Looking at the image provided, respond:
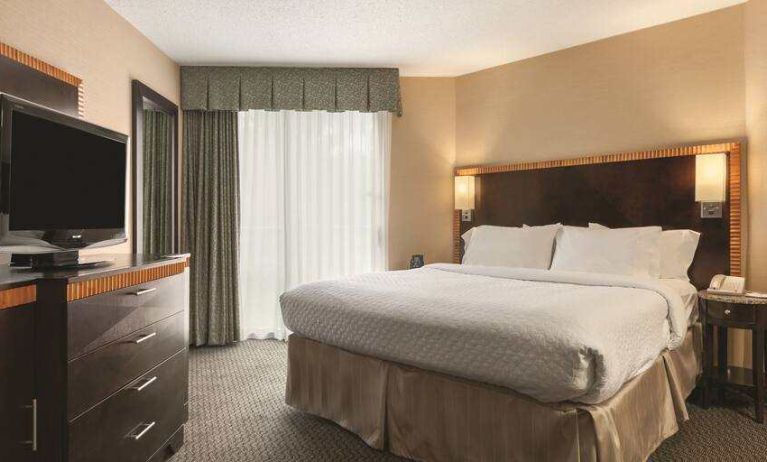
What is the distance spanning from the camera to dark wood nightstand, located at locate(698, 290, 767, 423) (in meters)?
2.70

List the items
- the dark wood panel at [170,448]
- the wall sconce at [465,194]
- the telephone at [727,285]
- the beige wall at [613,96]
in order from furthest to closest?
the wall sconce at [465,194] < the beige wall at [613,96] < the telephone at [727,285] < the dark wood panel at [170,448]

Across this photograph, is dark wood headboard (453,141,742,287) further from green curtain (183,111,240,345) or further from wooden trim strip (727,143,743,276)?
green curtain (183,111,240,345)

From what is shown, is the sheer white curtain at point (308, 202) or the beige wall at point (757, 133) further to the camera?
the sheer white curtain at point (308, 202)

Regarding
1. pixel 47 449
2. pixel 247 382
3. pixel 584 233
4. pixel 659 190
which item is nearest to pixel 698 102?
pixel 659 190

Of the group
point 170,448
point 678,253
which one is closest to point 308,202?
point 170,448

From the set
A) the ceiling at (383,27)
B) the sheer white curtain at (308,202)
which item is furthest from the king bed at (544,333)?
the sheer white curtain at (308,202)

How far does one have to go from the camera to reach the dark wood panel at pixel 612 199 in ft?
10.9

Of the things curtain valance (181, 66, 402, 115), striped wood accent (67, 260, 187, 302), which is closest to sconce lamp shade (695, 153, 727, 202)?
curtain valance (181, 66, 402, 115)

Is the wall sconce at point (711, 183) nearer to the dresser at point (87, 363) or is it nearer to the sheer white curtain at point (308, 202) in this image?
the sheer white curtain at point (308, 202)

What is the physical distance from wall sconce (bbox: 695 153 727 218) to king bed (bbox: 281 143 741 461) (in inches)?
2.4

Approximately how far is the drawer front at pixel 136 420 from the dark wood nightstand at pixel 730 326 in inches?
121

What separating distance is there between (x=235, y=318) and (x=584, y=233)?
10.7 feet

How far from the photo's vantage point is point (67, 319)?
1.56 m

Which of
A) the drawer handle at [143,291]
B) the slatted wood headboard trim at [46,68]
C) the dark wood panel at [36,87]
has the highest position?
the slatted wood headboard trim at [46,68]
